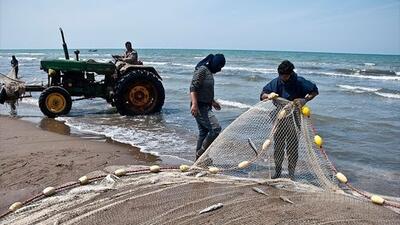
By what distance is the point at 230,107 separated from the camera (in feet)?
41.5

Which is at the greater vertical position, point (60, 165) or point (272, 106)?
point (272, 106)

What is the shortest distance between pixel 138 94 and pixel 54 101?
2.00 metres

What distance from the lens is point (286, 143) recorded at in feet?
15.9

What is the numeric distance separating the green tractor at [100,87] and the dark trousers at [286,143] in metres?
6.03

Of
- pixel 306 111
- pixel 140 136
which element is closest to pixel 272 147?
pixel 306 111

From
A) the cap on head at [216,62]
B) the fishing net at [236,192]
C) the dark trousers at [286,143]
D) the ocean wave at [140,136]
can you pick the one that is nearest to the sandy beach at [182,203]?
the fishing net at [236,192]

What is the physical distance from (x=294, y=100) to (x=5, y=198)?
3.25m

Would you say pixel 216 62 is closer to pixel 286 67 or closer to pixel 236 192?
pixel 286 67

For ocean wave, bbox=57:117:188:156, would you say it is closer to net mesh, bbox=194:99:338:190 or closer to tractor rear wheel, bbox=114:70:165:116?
tractor rear wheel, bbox=114:70:165:116

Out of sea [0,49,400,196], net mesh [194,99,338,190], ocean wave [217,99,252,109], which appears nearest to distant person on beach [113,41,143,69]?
sea [0,49,400,196]

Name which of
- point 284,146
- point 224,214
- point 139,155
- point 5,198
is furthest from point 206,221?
point 139,155

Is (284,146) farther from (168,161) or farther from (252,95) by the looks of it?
(252,95)

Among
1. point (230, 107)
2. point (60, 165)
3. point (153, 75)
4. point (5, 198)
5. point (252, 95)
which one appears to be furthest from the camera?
point (252, 95)

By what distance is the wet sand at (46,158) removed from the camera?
16.1 feet
